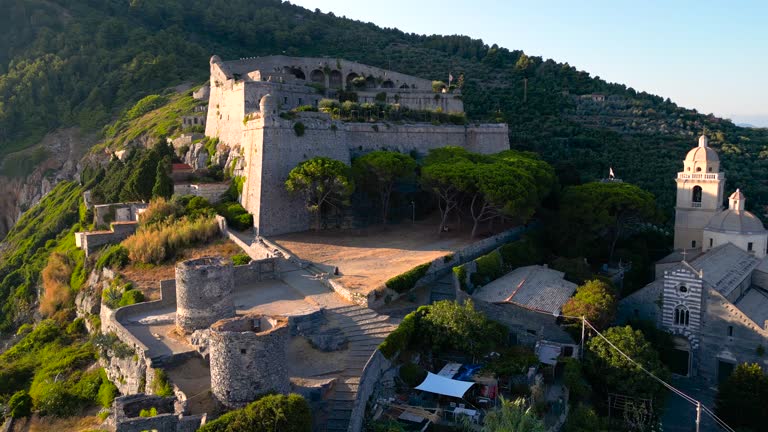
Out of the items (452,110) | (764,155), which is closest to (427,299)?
(452,110)

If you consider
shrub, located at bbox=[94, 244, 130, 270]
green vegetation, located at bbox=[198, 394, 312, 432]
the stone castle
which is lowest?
green vegetation, located at bbox=[198, 394, 312, 432]

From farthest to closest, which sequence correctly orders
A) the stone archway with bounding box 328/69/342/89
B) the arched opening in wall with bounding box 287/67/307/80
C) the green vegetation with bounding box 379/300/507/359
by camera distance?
the stone archway with bounding box 328/69/342/89
the arched opening in wall with bounding box 287/67/307/80
the green vegetation with bounding box 379/300/507/359

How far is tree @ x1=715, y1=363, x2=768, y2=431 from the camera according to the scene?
18.0 m

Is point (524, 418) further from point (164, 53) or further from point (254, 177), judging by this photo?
point (164, 53)

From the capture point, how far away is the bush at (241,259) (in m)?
24.6

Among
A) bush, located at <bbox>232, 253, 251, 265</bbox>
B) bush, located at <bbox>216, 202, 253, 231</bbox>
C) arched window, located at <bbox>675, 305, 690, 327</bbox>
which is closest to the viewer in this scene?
arched window, located at <bbox>675, 305, 690, 327</bbox>

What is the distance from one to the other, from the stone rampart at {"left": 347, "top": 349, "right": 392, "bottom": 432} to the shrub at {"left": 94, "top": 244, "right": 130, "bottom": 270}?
14892 millimetres

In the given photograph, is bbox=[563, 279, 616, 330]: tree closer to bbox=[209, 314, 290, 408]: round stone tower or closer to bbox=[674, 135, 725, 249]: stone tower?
bbox=[674, 135, 725, 249]: stone tower

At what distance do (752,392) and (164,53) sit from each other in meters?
65.4

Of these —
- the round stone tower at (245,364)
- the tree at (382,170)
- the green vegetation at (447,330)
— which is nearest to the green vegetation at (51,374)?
the round stone tower at (245,364)

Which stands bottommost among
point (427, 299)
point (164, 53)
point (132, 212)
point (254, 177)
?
point (427, 299)

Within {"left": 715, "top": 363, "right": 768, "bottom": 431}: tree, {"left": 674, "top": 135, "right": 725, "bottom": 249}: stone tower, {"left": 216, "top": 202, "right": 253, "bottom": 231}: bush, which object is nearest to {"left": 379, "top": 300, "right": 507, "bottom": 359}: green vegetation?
{"left": 715, "top": 363, "right": 768, "bottom": 431}: tree

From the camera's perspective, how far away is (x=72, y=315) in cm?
2617

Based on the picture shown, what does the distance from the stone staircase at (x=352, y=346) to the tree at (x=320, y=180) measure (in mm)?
9878
